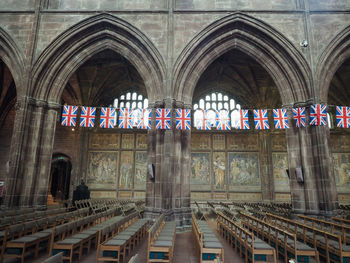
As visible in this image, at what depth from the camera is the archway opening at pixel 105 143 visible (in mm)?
19906

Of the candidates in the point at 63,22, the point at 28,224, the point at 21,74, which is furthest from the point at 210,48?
the point at 28,224

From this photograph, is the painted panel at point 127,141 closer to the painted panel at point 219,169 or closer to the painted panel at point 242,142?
the painted panel at point 219,169

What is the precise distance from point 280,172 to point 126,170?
13.6 meters

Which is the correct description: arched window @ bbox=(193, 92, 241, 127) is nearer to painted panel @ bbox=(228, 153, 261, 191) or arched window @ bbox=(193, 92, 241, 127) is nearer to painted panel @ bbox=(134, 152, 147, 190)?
painted panel @ bbox=(228, 153, 261, 191)

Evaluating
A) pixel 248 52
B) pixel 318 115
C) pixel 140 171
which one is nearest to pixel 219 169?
pixel 140 171

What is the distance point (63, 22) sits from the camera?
43.8ft

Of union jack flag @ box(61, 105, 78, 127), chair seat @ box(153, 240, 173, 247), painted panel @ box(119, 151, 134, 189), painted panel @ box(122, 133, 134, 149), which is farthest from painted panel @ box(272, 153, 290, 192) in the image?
chair seat @ box(153, 240, 173, 247)

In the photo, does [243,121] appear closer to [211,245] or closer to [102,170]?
[211,245]

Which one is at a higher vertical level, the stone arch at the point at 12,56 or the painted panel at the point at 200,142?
the stone arch at the point at 12,56

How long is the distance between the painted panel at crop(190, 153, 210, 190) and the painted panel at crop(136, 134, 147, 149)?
15.0 ft

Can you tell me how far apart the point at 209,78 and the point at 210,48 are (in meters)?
7.51

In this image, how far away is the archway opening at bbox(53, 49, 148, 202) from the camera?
19.9 meters

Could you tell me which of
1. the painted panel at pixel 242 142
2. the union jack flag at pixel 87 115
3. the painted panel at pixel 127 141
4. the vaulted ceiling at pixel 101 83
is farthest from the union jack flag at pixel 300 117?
the painted panel at pixel 127 141

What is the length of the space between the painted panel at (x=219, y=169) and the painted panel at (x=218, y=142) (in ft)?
1.78
